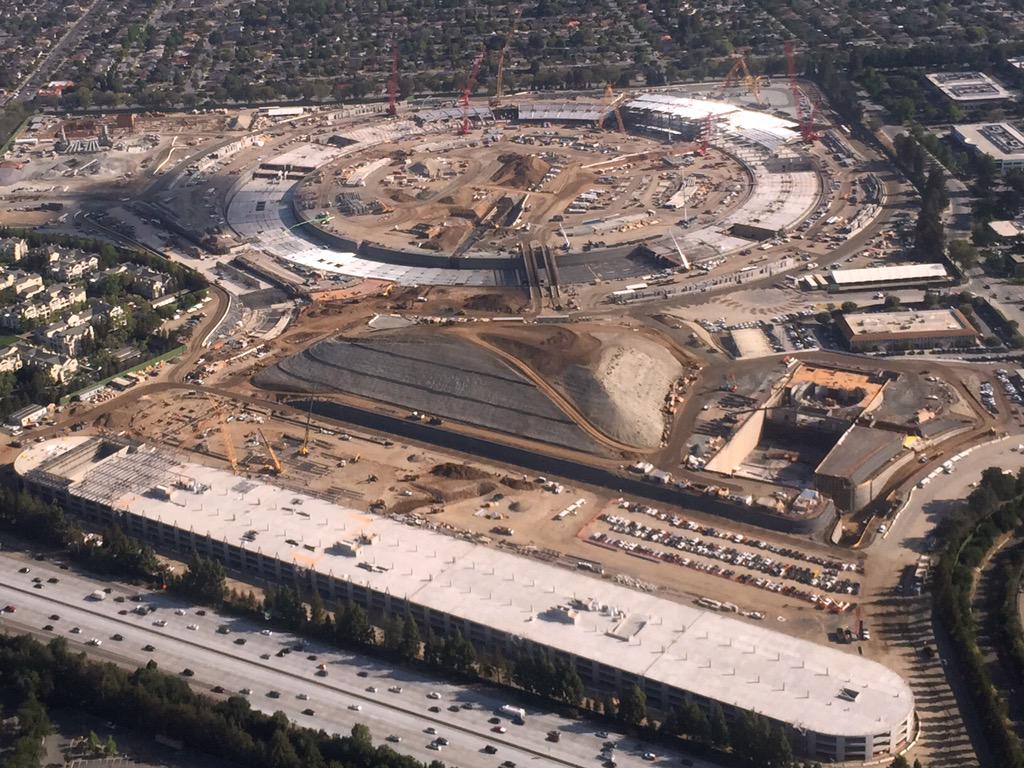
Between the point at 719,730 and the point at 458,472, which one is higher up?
the point at 719,730

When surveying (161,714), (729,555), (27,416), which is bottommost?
(27,416)

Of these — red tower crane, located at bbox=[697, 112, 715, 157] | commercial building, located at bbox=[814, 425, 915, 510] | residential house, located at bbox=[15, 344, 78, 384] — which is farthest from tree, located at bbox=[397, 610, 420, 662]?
red tower crane, located at bbox=[697, 112, 715, 157]

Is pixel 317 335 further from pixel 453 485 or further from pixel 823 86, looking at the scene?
pixel 823 86

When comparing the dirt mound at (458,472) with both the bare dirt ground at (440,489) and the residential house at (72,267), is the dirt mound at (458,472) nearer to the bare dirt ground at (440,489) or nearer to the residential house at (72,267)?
the bare dirt ground at (440,489)

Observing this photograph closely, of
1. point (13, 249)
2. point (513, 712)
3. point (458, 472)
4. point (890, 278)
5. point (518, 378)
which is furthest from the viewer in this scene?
point (13, 249)

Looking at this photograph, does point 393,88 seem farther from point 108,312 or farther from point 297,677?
point 297,677

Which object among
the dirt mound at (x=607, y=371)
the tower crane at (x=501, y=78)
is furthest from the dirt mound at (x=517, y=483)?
the tower crane at (x=501, y=78)

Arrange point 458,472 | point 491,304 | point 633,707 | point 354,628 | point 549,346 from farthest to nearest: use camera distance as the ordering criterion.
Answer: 1. point 491,304
2. point 549,346
3. point 458,472
4. point 354,628
5. point 633,707

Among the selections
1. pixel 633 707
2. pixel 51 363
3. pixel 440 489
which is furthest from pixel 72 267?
pixel 633 707
